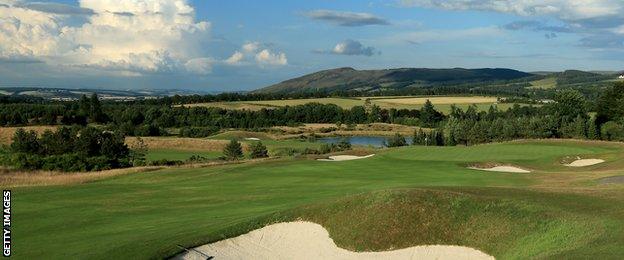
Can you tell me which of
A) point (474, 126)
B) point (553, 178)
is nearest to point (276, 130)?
point (474, 126)

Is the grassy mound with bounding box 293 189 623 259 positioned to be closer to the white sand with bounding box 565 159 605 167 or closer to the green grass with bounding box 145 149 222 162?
the white sand with bounding box 565 159 605 167

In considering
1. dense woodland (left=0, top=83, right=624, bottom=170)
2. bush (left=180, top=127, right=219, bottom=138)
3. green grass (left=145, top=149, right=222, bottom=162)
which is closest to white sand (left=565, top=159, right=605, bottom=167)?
dense woodland (left=0, top=83, right=624, bottom=170)

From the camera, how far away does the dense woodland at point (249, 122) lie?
77.2 m

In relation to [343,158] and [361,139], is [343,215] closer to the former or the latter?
[343,158]

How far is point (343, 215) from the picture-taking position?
922 inches

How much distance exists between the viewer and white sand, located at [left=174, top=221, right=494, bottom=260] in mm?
20141

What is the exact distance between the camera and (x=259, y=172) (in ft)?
160

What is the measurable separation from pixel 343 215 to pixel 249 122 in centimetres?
13754

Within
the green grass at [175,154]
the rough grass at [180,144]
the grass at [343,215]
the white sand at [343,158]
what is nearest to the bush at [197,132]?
the rough grass at [180,144]

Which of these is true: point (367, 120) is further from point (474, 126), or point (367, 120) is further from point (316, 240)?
point (316, 240)

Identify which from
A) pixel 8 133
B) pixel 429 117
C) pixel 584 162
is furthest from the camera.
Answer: pixel 429 117

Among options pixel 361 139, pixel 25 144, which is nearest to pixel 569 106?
pixel 361 139

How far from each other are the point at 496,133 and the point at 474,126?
16.0 ft

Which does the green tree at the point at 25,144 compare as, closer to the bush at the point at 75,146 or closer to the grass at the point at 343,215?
the bush at the point at 75,146
